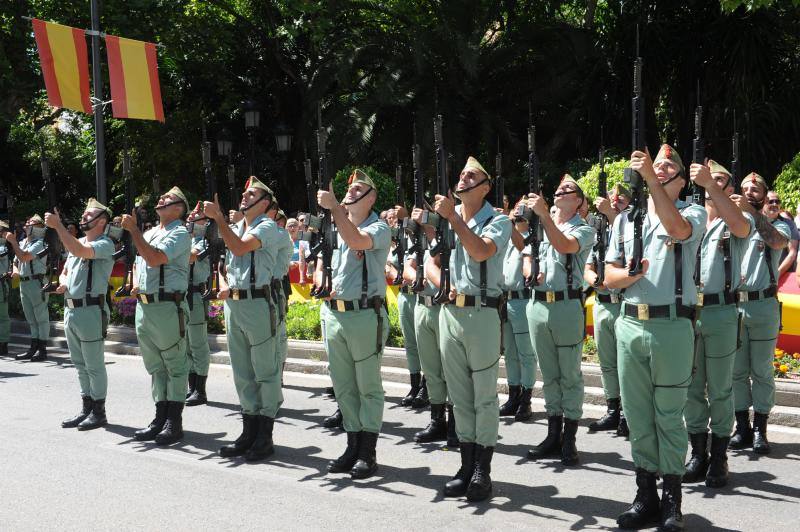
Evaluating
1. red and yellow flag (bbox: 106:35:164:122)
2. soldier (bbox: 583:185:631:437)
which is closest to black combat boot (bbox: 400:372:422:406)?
soldier (bbox: 583:185:631:437)

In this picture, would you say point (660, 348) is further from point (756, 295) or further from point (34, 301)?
point (34, 301)

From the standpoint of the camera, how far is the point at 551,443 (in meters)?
6.85

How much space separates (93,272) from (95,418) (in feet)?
4.46

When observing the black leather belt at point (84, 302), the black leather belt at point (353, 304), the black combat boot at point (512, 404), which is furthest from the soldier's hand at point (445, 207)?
the black leather belt at point (84, 302)

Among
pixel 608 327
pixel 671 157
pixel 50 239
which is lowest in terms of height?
pixel 608 327

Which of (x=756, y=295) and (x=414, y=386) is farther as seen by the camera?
(x=414, y=386)

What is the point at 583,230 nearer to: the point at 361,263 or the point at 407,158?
the point at 361,263

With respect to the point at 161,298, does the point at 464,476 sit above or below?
below

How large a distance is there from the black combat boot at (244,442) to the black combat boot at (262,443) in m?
0.05

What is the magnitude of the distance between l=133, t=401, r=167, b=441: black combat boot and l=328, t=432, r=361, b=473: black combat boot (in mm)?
1953

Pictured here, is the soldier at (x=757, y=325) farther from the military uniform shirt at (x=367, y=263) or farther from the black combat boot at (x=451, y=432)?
the military uniform shirt at (x=367, y=263)

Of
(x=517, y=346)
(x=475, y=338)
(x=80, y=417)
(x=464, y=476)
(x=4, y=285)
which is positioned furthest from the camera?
(x=4, y=285)

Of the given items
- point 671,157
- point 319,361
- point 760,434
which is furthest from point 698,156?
point 319,361

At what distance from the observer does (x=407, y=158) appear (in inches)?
830
